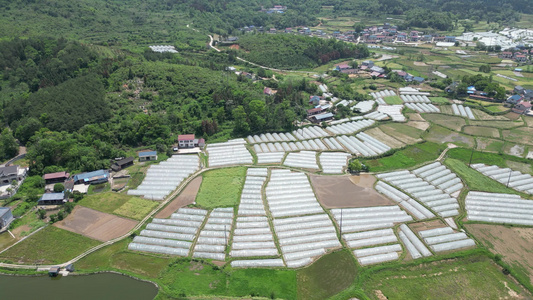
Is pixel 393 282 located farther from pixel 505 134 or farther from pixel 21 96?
pixel 21 96

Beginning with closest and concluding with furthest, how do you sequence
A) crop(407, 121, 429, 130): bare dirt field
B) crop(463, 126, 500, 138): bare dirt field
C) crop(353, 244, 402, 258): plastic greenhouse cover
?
crop(353, 244, 402, 258): plastic greenhouse cover, crop(463, 126, 500, 138): bare dirt field, crop(407, 121, 429, 130): bare dirt field

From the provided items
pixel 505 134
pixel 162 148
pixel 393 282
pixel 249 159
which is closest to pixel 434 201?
pixel 393 282

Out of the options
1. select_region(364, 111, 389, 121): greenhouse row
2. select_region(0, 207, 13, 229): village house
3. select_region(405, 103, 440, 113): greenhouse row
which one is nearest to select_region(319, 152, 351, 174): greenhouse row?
select_region(364, 111, 389, 121): greenhouse row

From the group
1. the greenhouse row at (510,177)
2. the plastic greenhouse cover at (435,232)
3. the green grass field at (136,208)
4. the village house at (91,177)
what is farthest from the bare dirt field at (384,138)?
the village house at (91,177)

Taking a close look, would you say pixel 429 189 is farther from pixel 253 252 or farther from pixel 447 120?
pixel 447 120

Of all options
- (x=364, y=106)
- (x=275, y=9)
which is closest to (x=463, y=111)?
(x=364, y=106)

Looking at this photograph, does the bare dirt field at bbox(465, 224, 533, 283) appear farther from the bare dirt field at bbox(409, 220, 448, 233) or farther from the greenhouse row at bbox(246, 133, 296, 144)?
the greenhouse row at bbox(246, 133, 296, 144)

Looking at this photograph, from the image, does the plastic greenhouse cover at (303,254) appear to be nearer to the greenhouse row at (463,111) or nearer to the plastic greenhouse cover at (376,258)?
the plastic greenhouse cover at (376,258)
